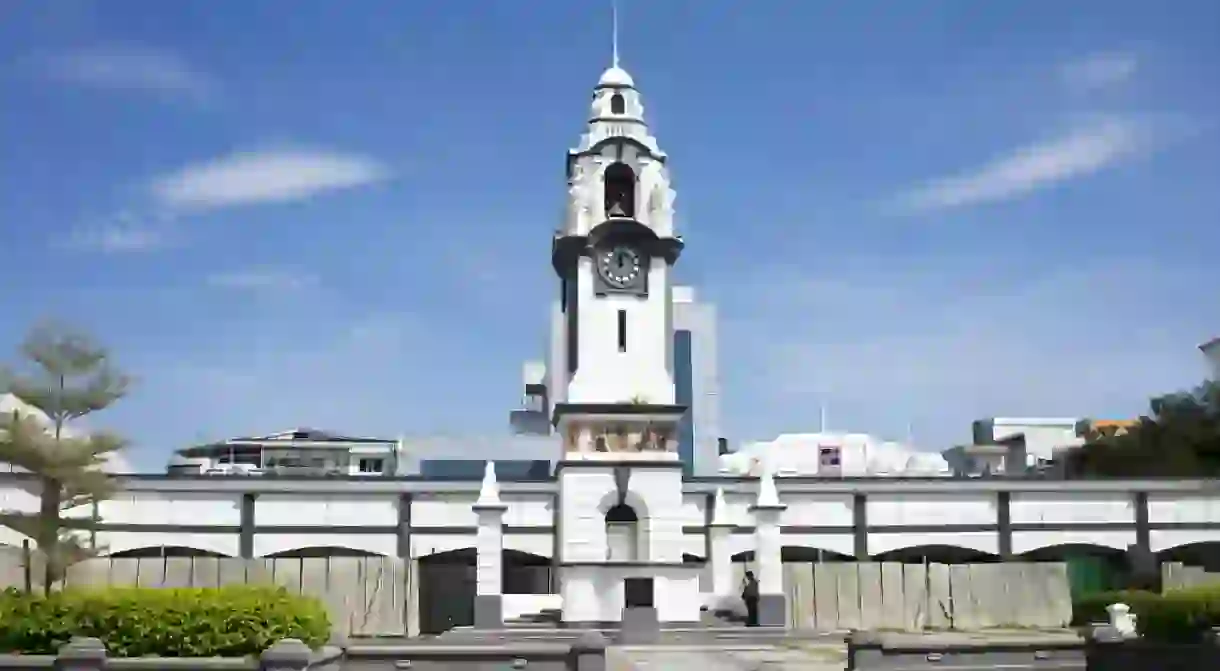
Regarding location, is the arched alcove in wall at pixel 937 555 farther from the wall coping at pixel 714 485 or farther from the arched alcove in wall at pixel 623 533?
the arched alcove in wall at pixel 623 533

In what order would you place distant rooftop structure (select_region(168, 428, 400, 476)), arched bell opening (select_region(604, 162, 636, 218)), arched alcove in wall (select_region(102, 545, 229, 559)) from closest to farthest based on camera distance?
arched bell opening (select_region(604, 162, 636, 218)) < arched alcove in wall (select_region(102, 545, 229, 559)) < distant rooftop structure (select_region(168, 428, 400, 476))

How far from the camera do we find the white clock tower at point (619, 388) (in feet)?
98.9

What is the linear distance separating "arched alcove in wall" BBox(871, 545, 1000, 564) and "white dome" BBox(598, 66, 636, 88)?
1585cm

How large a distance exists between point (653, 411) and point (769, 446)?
3553 cm

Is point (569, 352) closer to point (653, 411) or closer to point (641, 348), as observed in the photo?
point (641, 348)

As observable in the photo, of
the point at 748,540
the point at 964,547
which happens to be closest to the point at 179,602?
the point at 748,540

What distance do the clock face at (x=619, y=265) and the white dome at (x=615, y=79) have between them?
21.7 feet

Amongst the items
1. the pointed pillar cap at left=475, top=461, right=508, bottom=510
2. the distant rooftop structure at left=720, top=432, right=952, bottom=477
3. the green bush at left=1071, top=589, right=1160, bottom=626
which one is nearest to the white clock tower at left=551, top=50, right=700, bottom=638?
the pointed pillar cap at left=475, top=461, right=508, bottom=510

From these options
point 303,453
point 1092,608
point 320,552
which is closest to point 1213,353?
point 1092,608

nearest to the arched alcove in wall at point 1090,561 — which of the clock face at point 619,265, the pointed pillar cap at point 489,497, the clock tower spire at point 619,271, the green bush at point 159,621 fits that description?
the clock tower spire at point 619,271

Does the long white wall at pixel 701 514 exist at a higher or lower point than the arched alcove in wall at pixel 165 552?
higher

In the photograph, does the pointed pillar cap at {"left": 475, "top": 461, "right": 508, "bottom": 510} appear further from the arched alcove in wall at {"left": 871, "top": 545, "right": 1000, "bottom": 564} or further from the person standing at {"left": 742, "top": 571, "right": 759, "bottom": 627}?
the arched alcove in wall at {"left": 871, "top": 545, "right": 1000, "bottom": 564}

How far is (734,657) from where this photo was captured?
2352 centimetres

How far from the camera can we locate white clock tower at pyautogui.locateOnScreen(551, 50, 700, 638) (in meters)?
30.1
